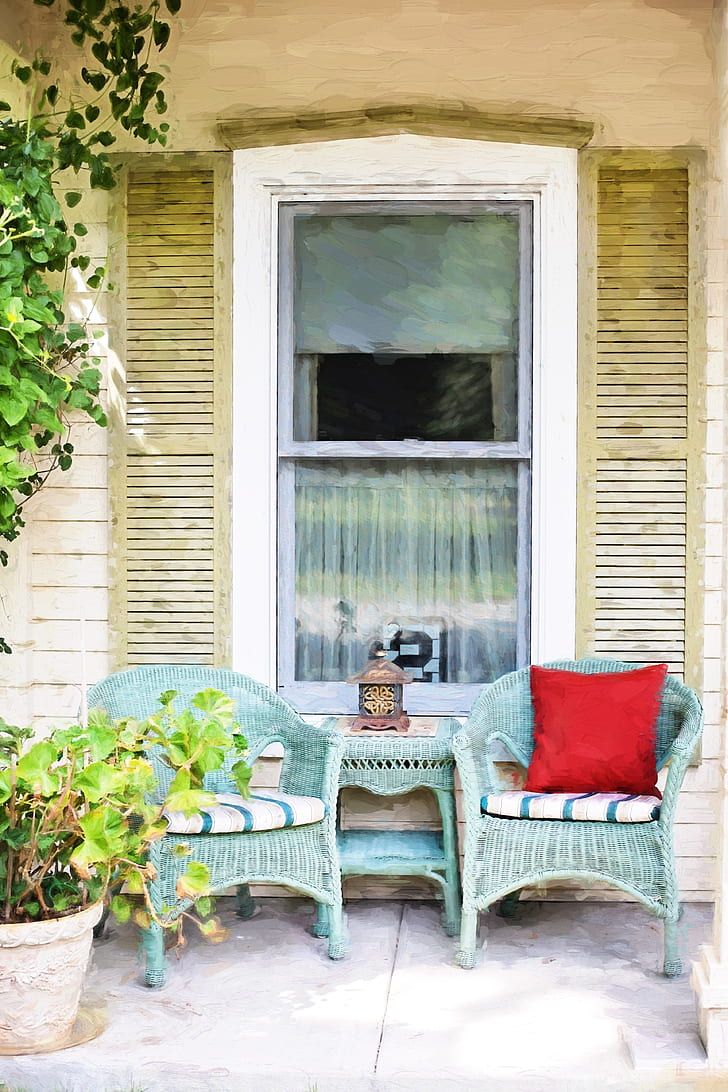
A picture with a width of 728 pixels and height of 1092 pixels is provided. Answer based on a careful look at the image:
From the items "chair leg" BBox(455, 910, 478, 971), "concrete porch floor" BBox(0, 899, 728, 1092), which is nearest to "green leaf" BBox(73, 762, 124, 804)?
"concrete porch floor" BBox(0, 899, 728, 1092)

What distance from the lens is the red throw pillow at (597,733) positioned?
360 centimetres

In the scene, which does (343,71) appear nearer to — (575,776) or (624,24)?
(624,24)

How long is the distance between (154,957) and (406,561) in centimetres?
159

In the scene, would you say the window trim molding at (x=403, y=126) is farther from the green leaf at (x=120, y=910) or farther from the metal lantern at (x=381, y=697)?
the green leaf at (x=120, y=910)

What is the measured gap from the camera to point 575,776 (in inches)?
142

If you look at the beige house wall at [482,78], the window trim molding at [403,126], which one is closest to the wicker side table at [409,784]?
the beige house wall at [482,78]

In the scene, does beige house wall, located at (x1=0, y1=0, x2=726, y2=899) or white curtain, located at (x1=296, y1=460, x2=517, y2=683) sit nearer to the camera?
beige house wall, located at (x1=0, y1=0, x2=726, y2=899)

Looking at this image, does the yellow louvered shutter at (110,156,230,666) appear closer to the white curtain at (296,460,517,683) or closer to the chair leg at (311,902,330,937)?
the white curtain at (296,460,517,683)

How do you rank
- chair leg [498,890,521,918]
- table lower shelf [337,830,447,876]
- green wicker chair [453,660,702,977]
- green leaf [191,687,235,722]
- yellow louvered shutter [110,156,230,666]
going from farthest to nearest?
yellow louvered shutter [110,156,230,666] < chair leg [498,890,521,918] < table lower shelf [337,830,447,876] < green wicker chair [453,660,702,977] < green leaf [191,687,235,722]

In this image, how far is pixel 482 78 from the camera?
4.00m

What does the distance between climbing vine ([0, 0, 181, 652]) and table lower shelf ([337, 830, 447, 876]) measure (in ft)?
4.31

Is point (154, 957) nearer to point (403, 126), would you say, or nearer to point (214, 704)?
point (214, 704)

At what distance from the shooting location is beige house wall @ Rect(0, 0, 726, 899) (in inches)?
156

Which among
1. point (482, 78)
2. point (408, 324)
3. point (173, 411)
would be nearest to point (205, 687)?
point (173, 411)
